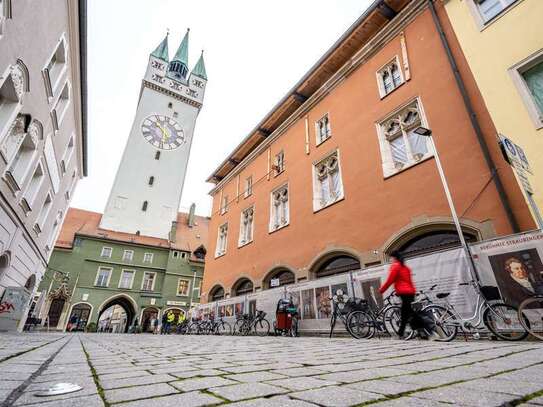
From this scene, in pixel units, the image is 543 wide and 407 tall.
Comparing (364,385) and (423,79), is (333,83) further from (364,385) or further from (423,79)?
(364,385)

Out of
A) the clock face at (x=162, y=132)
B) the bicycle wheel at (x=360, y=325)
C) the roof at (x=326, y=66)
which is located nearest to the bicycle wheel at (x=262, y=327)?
the bicycle wheel at (x=360, y=325)

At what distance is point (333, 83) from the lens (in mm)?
13727

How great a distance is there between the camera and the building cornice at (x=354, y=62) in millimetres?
10930

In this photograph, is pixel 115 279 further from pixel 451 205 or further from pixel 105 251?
pixel 451 205

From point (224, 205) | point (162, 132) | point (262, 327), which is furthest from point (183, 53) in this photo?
point (262, 327)

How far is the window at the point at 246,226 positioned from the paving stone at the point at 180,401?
15414 mm

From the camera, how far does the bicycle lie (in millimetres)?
5082

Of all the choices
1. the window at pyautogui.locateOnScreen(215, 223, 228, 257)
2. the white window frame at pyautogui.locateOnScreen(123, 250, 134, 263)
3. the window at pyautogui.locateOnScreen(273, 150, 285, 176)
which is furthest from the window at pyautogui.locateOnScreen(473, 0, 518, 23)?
the white window frame at pyautogui.locateOnScreen(123, 250, 134, 263)

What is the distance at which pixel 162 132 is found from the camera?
145ft

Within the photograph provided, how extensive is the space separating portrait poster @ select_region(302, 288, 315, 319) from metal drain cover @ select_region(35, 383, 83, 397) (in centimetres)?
884

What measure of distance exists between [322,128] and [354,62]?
3071 mm

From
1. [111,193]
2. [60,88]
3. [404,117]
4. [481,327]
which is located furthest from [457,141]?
[111,193]

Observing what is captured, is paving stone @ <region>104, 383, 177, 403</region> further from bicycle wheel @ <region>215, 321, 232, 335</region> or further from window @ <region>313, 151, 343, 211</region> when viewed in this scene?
bicycle wheel @ <region>215, 321, 232, 335</region>

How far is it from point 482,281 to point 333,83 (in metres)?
10.7
